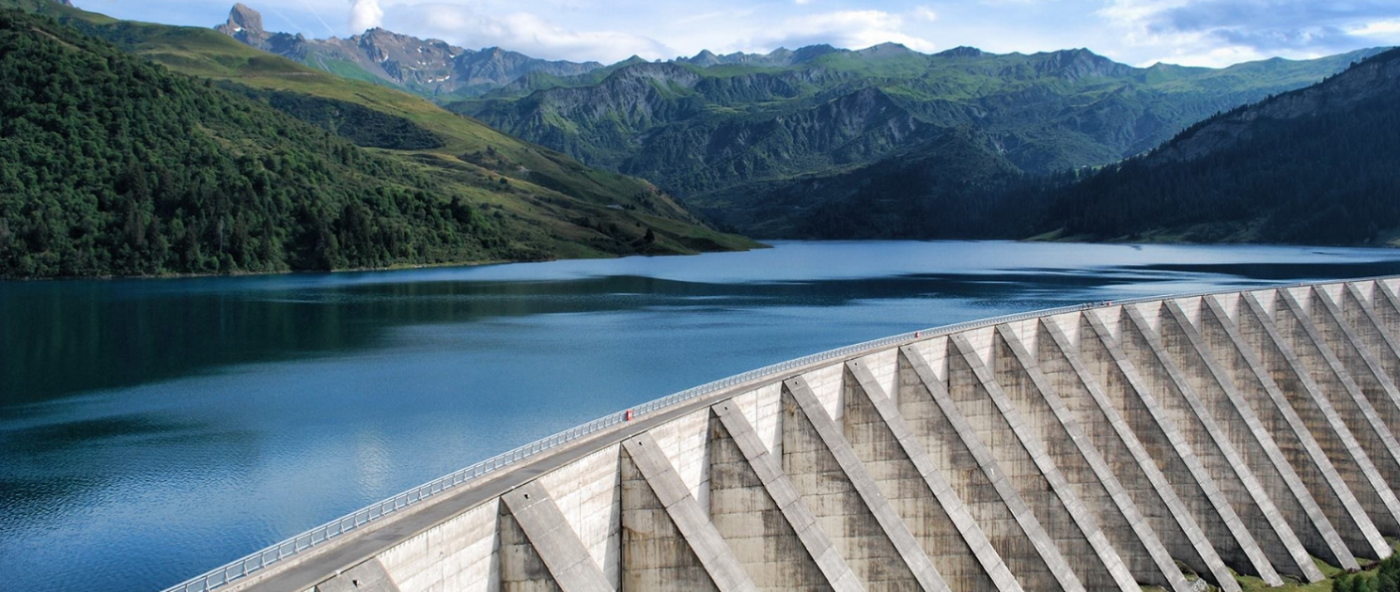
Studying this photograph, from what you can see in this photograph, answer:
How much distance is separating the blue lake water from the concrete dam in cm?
804

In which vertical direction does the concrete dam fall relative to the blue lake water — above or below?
above

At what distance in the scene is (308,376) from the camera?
81125mm

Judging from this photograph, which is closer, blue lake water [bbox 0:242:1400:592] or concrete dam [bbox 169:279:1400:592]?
concrete dam [bbox 169:279:1400:592]

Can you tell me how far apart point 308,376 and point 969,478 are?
5880 centimetres

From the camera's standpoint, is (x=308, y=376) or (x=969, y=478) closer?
(x=969, y=478)

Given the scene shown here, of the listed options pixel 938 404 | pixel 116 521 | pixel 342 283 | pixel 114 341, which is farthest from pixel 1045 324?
pixel 342 283

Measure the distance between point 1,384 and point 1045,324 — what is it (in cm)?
7052

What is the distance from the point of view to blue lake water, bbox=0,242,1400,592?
44344 millimetres

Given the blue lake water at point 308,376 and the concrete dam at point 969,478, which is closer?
the concrete dam at point 969,478

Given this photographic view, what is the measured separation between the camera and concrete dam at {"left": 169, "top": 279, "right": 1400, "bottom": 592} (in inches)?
902

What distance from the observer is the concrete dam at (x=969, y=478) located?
22922 mm

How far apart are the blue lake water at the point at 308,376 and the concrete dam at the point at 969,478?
26.4 ft

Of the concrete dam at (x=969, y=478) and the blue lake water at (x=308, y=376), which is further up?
the concrete dam at (x=969, y=478)

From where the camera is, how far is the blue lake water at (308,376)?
145ft
